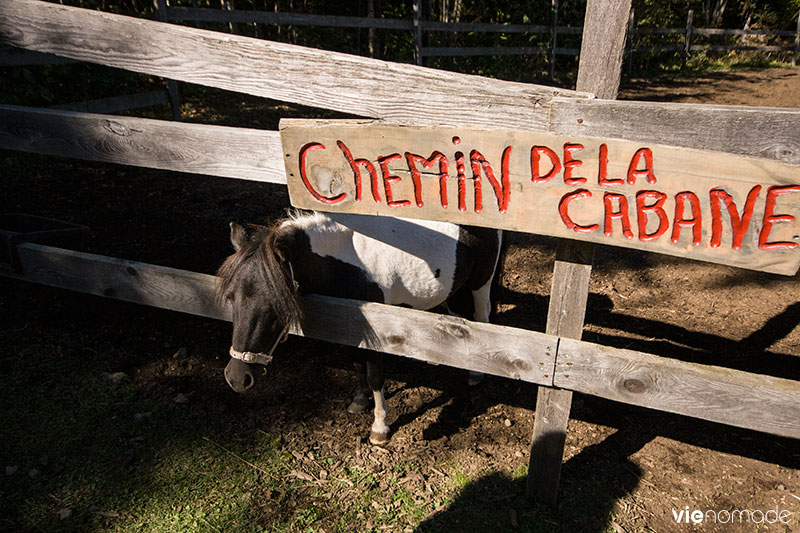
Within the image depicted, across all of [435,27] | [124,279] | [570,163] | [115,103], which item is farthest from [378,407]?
[435,27]

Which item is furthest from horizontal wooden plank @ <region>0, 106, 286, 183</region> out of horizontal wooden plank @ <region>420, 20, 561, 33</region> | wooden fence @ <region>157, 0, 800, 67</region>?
horizontal wooden plank @ <region>420, 20, 561, 33</region>

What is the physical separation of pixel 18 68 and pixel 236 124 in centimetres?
312

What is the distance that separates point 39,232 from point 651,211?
418 cm

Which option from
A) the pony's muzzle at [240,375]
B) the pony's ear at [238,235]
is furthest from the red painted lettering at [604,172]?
the pony's muzzle at [240,375]

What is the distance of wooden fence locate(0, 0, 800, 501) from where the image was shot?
1.79 meters

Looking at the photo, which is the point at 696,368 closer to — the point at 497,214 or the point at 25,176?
the point at 497,214

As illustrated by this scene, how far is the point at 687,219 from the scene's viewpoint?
68.7 inches

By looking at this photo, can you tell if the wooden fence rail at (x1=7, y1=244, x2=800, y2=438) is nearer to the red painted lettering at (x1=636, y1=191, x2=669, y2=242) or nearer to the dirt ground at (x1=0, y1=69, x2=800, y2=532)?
the red painted lettering at (x1=636, y1=191, x2=669, y2=242)

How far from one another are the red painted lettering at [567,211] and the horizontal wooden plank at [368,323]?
620mm

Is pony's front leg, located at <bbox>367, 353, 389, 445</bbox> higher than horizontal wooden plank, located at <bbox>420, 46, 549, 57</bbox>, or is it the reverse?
horizontal wooden plank, located at <bbox>420, 46, 549, 57</bbox>

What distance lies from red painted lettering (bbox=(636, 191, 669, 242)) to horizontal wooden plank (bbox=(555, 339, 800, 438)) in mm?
652

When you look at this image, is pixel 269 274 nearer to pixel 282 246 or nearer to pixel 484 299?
pixel 282 246

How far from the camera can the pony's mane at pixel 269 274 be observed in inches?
94.5

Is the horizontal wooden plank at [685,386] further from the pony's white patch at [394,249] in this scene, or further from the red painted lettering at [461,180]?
the pony's white patch at [394,249]
